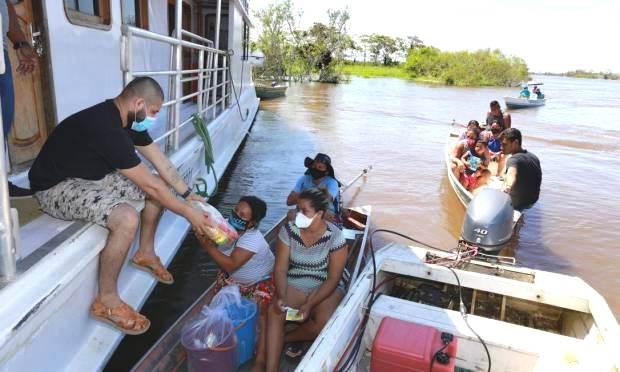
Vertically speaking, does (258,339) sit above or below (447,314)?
below

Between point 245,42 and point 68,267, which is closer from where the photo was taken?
point 68,267

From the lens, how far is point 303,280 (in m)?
3.20

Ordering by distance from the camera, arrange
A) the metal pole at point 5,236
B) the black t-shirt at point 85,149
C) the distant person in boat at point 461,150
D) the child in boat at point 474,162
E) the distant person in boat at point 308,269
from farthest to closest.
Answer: the distant person in boat at point 461,150 → the child in boat at point 474,162 → the distant person in boat at point 308,269 → the black t-shirt at point 85,149 → the metal pole at point 5,236

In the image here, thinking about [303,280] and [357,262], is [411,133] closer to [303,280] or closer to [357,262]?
[357,262]

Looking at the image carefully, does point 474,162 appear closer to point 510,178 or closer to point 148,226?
point 510,178

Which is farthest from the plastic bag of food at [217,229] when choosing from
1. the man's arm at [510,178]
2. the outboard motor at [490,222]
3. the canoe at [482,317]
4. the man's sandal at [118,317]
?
the man's arm at [510,178]

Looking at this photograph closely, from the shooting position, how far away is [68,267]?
2.14 m

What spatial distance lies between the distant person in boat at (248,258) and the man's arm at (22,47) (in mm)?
1599

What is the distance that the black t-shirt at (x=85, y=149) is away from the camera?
2492 millimetres

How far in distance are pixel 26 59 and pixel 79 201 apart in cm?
118

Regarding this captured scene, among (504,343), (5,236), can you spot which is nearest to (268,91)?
(504,343)

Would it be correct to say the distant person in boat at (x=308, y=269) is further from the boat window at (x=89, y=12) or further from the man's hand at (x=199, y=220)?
the boat window at (x=89, y=12)

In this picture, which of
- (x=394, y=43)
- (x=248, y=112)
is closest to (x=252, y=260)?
(x=248, y=112)

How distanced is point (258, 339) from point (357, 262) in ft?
4.52
